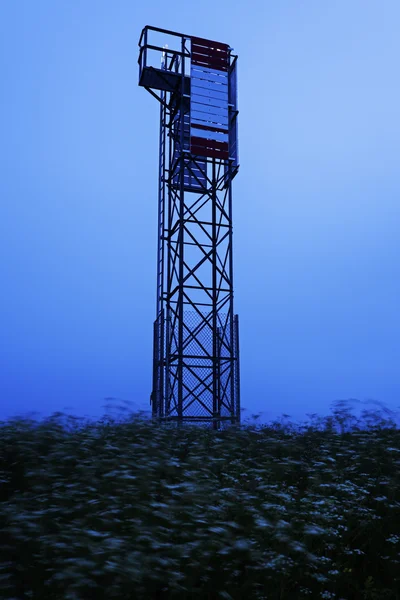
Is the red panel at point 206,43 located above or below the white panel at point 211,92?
above

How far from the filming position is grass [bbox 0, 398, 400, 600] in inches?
171

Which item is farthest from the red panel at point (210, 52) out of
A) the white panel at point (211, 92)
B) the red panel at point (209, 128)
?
the red panel at point (209, 128)

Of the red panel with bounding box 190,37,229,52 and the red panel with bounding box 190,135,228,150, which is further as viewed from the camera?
the red panel with bounding box 190,37,229,52

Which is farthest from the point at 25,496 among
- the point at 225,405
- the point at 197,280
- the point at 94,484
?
the point at 197,280

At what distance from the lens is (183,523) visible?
4.82 m

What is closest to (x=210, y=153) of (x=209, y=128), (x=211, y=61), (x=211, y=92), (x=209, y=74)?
(x=209, y=128)

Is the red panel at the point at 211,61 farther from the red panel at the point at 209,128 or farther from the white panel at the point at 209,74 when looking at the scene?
the red panel at the point at 209,128

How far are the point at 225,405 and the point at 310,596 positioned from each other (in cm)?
1171

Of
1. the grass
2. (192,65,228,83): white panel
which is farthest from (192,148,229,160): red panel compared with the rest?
the grass

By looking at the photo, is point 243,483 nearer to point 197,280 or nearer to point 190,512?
point 190,512

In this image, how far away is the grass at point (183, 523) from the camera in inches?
171

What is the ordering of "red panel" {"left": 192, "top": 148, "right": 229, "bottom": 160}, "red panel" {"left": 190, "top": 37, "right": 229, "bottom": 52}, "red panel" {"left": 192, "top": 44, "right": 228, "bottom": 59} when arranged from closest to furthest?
"red panel" {"left": 192, "top": 148, "right": 229, "bottom": 160} < "red panel" {"left": 192, "top": 44, "right": 228, "bottom": 59} < "red panel" {"left": 190, "top": 37, "right": 229, "bottom": 52}

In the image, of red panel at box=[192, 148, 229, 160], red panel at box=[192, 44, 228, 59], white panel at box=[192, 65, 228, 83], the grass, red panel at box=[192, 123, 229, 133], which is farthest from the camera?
red panel at box=[192, 44, 228, 59]

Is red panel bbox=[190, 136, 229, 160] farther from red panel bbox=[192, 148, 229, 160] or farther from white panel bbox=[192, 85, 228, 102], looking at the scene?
white panel bbox=[192, 85, 228, 102]
